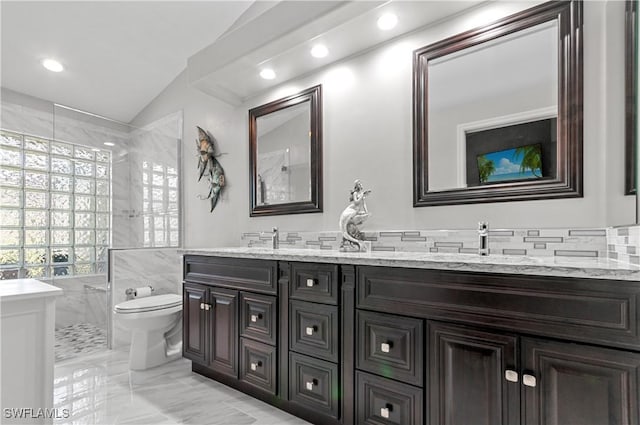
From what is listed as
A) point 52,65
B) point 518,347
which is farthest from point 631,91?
point 52,65

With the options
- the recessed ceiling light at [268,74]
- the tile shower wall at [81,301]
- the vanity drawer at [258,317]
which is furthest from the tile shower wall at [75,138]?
the vanity drawer at [258,317]

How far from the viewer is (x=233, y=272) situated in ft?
6.75

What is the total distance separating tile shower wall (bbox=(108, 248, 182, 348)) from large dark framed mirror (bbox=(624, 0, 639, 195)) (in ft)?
11.2

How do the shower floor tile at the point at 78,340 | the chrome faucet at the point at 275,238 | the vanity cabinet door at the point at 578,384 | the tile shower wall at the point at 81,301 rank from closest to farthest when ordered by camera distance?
the vanity cabinet door at the point at 578,384 < the chrome faucet at the point at 275,238 < the shower floor tile at the point at 78,340 < the tile shower wall at the point at 81,301

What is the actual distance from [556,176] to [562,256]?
38 cm

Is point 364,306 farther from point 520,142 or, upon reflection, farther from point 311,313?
point 520,142

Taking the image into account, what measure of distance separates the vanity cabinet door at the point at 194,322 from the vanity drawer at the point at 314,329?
81 cm

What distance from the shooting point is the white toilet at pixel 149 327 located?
2354 millimetres

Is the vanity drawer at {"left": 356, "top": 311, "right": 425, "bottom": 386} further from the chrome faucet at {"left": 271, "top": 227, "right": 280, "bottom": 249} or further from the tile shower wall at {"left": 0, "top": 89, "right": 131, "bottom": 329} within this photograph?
the tile shower wall at {"left": 0, "top": 89, "right": 131, "bottom": 329}

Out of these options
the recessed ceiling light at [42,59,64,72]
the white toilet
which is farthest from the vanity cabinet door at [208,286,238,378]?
the recessed ceiling light at [42,59,64,72]

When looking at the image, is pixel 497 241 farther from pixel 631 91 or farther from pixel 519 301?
pixel 631 91

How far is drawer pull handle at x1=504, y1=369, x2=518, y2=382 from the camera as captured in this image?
1111mm

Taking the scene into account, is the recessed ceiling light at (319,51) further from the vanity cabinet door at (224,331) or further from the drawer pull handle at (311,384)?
the drawer pull handle at (311,384)

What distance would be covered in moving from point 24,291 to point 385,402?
1.57 meters
